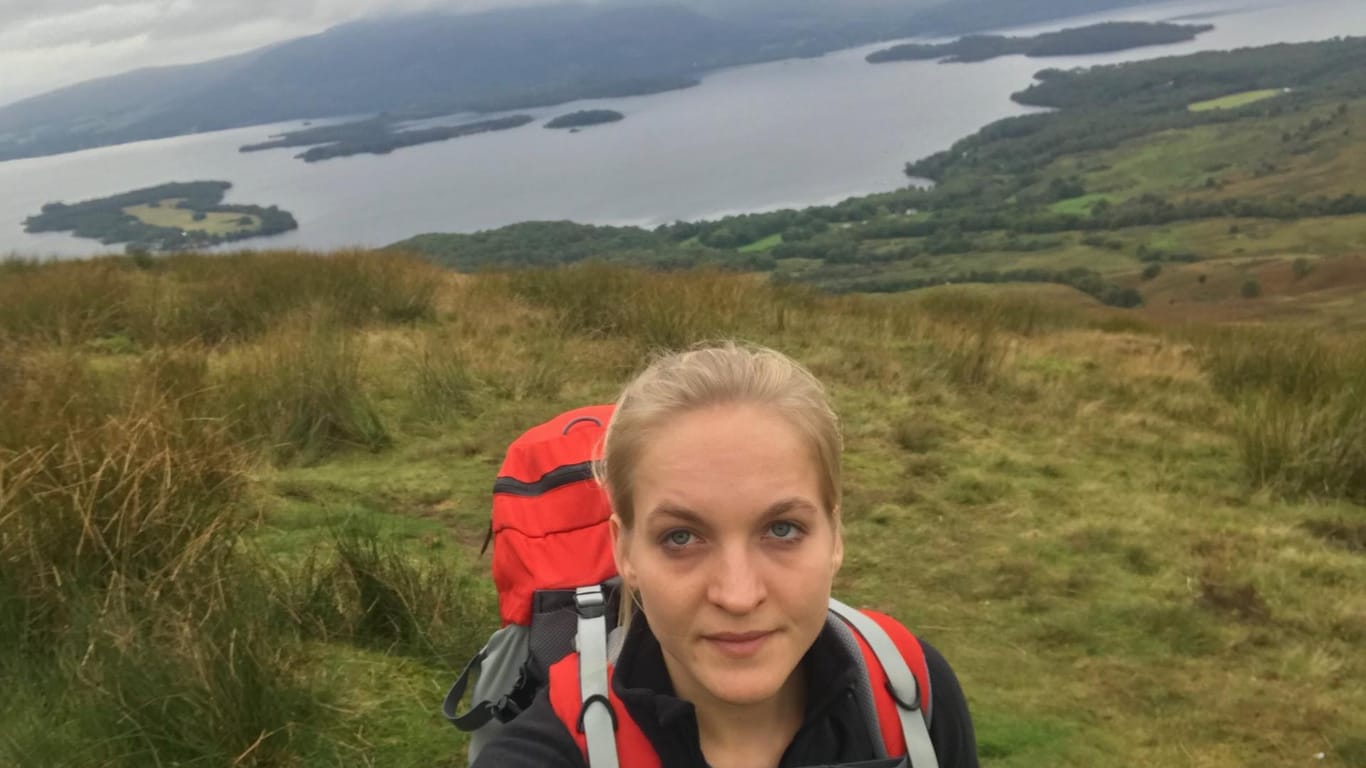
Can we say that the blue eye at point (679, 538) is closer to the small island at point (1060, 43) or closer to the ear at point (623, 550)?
the ear at point (623, 550)

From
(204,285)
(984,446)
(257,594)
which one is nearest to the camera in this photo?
(257,594)

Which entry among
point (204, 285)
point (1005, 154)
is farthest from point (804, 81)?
A: point (204, 285)

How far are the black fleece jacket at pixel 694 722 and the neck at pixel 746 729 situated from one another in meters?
0.03

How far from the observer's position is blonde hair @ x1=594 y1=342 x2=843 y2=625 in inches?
44.1

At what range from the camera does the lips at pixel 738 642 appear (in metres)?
1.06

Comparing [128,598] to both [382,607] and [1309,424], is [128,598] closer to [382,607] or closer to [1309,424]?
[382,607]

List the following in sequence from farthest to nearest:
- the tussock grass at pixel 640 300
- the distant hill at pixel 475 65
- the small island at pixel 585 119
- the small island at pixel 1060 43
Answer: the small island at pixel 1060 43 → the distant hill at pixel 475 65 → the small island at pixel 585 119 → the tussock grass at pixel 640 300

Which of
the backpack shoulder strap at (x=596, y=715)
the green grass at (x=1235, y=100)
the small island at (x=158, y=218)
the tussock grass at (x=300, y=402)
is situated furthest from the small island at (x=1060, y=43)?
the backpack shoulder strap at (x=596, y=715)

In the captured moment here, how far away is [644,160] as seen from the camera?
69188 millimetres

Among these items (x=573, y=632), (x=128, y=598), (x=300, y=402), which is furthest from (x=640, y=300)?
(x=573, y=632)

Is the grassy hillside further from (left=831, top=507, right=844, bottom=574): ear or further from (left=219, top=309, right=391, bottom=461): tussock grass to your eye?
(left=831, top=507, right=844, bottom=574): ear

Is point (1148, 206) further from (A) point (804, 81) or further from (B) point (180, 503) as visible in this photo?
(B) point (180, 503)

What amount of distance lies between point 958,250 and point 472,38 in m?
146

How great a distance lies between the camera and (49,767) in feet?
5.81
